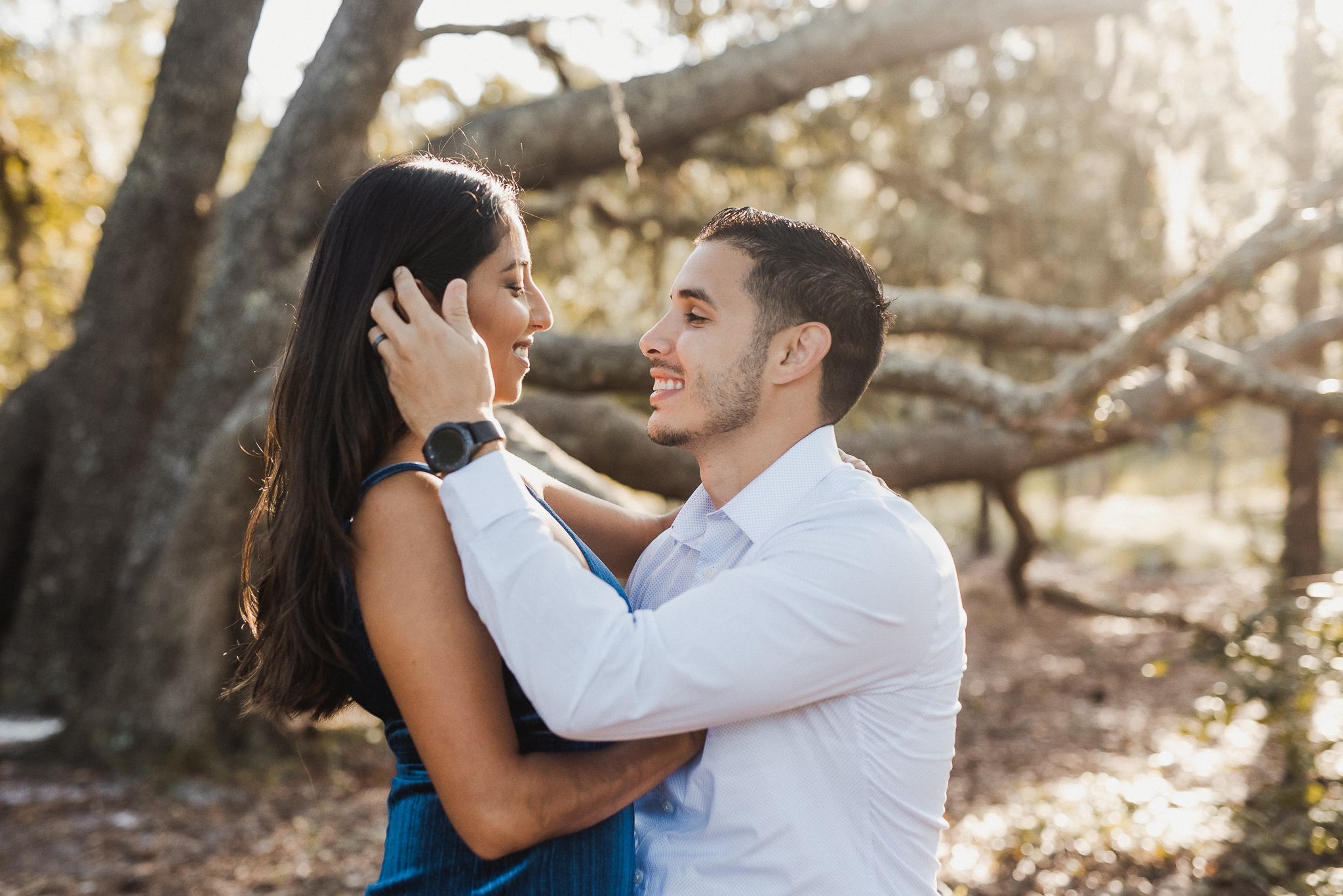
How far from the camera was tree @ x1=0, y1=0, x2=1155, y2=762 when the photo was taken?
16.9 feet

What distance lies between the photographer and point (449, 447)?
62.3 inches

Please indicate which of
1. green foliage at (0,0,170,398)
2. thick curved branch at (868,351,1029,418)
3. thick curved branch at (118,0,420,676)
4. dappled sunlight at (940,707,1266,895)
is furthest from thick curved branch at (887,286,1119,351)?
green foliage at (0,0,170,398)

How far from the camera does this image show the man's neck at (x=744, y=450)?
2109mm

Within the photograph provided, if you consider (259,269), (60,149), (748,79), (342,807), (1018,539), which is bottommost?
(342,807)

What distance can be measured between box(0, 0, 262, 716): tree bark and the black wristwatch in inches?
219

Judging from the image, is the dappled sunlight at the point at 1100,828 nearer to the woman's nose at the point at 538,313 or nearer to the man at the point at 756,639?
the man at the point at 756,639

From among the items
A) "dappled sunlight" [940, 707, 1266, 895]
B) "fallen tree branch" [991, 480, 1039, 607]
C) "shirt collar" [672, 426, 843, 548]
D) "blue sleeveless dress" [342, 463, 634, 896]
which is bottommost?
"dappled sunlight" [940, 707, 1266, 895]

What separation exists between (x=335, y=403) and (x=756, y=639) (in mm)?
927

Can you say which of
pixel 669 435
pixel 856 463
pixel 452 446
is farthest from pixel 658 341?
pixel 452 446

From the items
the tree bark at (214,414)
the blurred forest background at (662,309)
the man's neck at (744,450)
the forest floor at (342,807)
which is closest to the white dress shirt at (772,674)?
the man's neck at (744,450)

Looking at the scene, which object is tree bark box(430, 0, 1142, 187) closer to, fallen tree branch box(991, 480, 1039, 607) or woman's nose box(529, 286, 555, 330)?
fallen tree branch box(991, 480, 1039, 607)

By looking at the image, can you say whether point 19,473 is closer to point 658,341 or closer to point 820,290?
point 658,341

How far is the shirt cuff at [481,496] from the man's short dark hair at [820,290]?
80 centimetres

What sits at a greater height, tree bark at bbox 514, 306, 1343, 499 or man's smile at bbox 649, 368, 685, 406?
man's smile at bbox 649, 368, 685, 406
